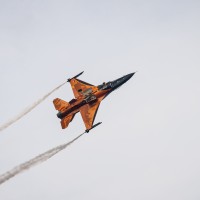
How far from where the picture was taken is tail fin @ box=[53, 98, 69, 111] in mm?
74250

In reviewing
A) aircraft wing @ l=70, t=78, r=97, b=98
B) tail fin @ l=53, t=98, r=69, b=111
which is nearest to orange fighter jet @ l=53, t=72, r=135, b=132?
tail fin @ l=53, t=98, r=69, b=111

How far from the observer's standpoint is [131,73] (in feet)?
250

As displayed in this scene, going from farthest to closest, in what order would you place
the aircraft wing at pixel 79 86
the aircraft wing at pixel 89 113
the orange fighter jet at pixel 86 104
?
the aircraft wing at pixel 79 86 < the orange fighter jet at pixel 86 104 < the aircraft wing at pixel 89 113

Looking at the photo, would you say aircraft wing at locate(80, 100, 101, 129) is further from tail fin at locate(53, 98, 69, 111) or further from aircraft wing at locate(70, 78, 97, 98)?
tail fin at locate(53, 98, 69, 111)

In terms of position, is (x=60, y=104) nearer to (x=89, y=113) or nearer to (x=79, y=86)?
(x=79, y=86)

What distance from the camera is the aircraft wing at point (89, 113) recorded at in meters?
73.2

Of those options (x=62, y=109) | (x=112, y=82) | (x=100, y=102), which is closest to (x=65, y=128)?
(x=62, y=109)

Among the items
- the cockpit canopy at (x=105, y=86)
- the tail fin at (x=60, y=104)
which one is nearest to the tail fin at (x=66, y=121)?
the tail fin at (x=60, y=104)

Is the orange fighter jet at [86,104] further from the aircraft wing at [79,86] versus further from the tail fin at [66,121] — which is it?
the aircraft wing at [79,86]

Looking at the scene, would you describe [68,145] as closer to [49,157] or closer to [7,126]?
[49,157]

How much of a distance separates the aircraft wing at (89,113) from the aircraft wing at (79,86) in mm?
3425

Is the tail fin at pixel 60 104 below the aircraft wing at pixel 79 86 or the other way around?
below

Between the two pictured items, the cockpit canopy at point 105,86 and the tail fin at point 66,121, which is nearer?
the tail fin at point 66,121

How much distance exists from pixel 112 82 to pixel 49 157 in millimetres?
19999
